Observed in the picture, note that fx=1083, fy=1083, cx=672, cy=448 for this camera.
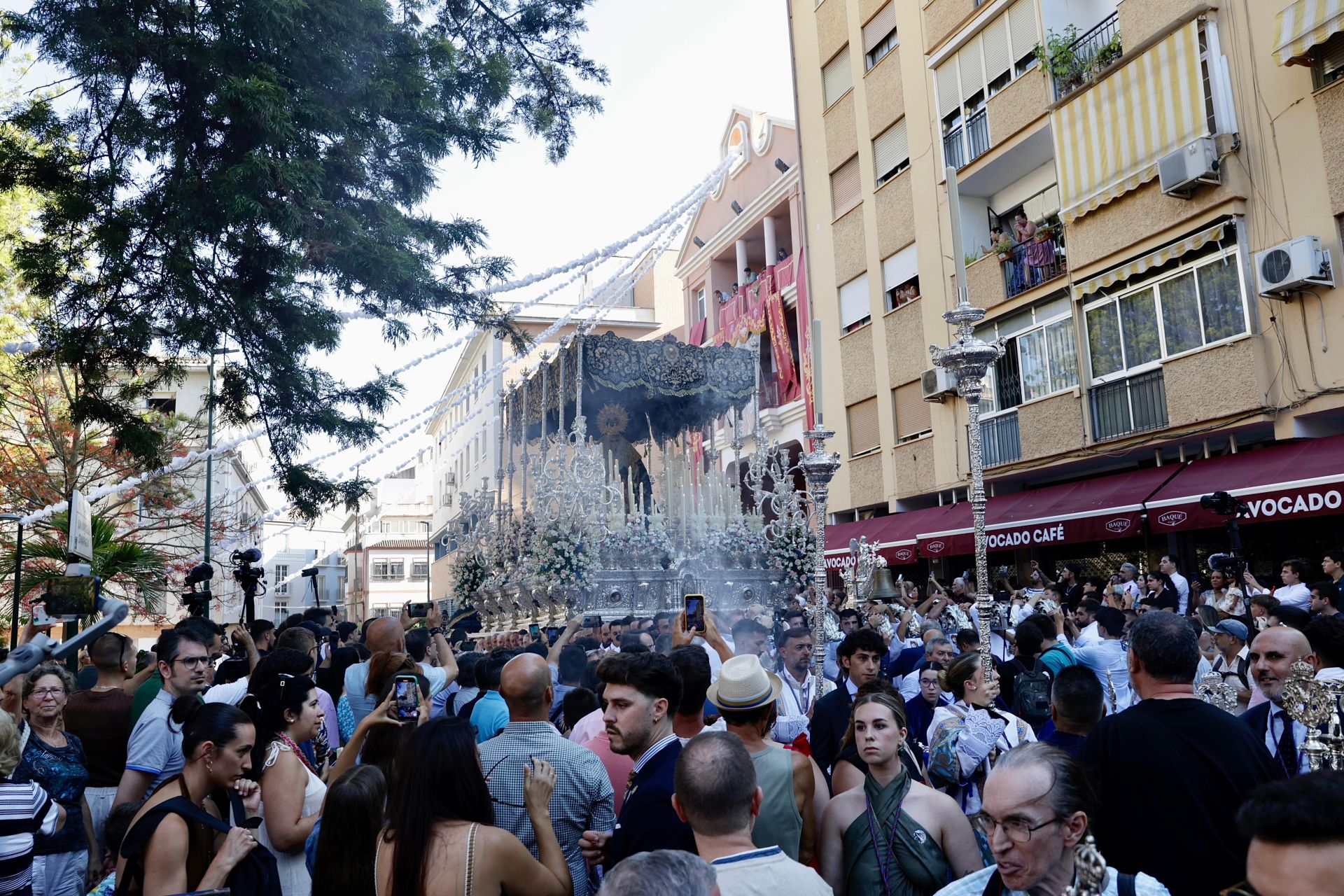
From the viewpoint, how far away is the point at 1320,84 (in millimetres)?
14312

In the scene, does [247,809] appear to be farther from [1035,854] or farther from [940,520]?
[940,520]

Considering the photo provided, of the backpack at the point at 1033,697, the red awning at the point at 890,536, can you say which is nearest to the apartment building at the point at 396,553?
the red awning at the point at 890,536

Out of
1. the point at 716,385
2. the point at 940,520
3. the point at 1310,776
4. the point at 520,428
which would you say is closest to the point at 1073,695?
the point at 1310,776

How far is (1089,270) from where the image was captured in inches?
705

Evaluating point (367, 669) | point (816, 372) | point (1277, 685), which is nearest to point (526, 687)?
point (367, 669)

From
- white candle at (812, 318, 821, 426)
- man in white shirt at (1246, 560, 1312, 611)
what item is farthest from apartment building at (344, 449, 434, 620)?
white candle at (812, 318, 821, 426)

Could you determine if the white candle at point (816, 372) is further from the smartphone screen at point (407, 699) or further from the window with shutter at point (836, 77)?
the window with shutter at point (836, 77)

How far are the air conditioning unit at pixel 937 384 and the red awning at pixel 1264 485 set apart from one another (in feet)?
17.0

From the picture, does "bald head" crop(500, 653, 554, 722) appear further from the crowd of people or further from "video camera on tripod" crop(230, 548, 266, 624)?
"video camera on tripod" crop(230, 548, 266, 624)

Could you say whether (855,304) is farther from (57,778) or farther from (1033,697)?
(57,778)

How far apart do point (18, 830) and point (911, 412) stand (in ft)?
68.0

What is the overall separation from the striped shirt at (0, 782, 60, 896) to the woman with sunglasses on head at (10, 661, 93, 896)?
51cm

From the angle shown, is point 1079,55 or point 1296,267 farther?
point 1079,55

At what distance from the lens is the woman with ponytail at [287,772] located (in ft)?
12.7
